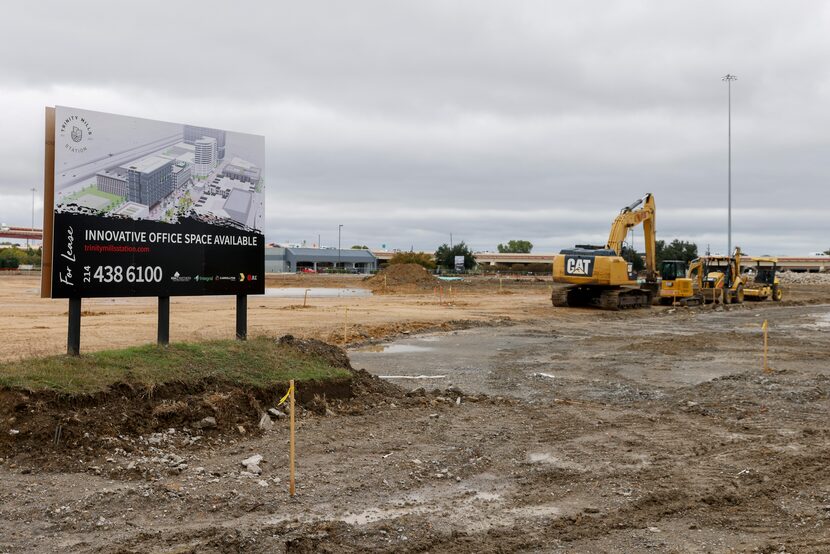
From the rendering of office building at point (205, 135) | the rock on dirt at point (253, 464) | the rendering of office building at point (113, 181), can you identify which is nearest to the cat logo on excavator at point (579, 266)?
the rendering of office building at point (205, 135)

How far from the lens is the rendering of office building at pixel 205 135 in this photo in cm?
1261

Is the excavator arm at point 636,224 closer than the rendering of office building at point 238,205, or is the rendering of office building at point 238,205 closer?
the rendering of office building at point 238,205

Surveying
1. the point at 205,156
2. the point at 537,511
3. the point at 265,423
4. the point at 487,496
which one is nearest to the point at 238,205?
the point at 205,156

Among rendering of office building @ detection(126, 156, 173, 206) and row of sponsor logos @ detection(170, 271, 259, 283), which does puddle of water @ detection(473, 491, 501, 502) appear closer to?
row of sponsor logos @ detection(170, 271, 259, 283)

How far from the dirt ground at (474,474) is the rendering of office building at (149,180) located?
4.03 meters

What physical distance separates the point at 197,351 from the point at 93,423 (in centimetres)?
293

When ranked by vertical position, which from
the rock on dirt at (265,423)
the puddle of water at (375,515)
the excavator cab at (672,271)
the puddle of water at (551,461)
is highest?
the excavator cab at (672,271)

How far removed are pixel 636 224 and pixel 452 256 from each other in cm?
8018

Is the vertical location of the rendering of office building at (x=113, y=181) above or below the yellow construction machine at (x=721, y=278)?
above

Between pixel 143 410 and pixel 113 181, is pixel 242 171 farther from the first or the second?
pixel 143 410

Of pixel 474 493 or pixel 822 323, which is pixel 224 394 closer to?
pixel 474 493

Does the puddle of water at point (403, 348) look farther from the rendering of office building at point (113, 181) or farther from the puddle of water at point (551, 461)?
→ the puddle of water at point (551, 461)

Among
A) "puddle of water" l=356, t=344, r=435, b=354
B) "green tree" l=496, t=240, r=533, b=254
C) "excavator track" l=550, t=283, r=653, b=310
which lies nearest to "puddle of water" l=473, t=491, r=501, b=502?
"puddle of water" l=356, t=344, r=435, b=354

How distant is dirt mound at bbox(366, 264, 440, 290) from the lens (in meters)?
66.2
